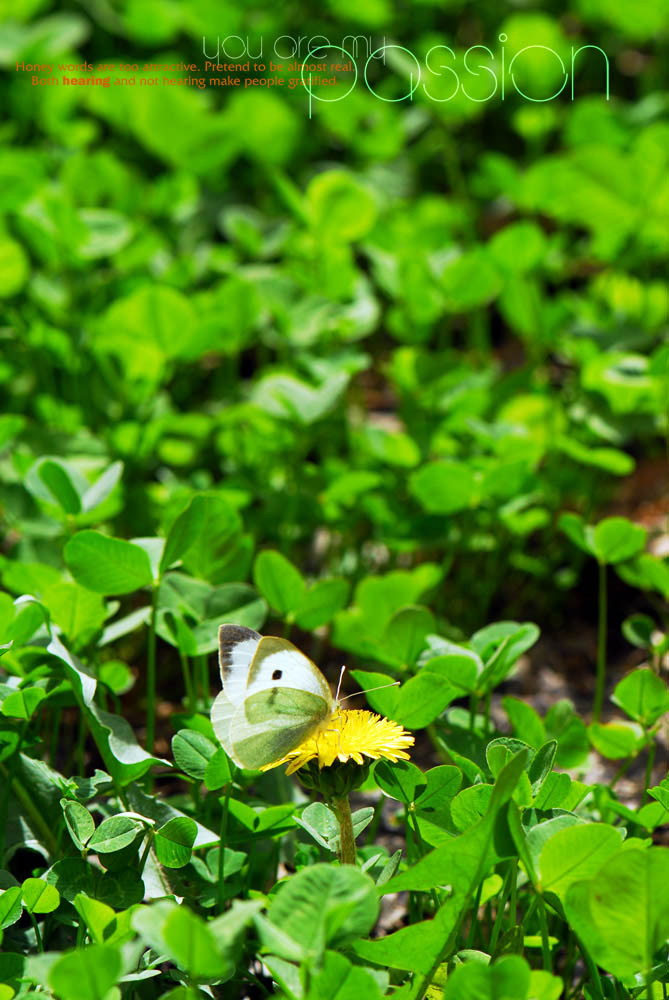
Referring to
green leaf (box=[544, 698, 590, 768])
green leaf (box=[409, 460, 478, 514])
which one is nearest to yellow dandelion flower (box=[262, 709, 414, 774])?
green leaf (box=[544, 698, 590, 768])

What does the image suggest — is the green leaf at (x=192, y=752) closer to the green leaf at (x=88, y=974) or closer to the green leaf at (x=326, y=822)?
the green leaf at (x=326, y=822)

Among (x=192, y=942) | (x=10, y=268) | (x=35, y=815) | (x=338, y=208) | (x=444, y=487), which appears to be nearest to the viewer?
(x=192, y=942)

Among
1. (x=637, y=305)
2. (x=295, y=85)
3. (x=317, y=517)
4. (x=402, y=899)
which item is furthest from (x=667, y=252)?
(x=402, y=899)

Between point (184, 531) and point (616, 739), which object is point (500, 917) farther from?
point (184, 531)

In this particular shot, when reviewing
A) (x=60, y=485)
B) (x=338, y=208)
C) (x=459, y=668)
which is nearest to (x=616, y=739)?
(x=459, y=668)

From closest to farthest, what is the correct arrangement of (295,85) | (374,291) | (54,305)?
(54,305), (374,291), (295,85)

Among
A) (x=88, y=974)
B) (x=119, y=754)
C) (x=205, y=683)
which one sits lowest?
(x=205, y=683)

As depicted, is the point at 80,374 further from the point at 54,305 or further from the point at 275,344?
the point at 275,344

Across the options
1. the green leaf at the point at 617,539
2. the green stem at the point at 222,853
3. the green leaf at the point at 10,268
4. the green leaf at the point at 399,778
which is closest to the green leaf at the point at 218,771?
the green stem at the point at 222,853
